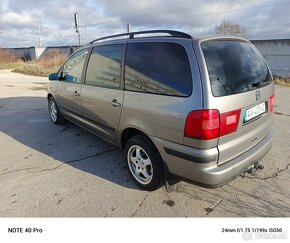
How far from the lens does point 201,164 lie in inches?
89.6

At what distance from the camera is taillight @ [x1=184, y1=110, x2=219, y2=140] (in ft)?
7.11

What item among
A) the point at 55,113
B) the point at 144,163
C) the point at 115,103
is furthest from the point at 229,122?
the point at 55,113

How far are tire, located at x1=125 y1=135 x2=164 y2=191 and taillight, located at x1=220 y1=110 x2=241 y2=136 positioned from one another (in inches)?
32.0

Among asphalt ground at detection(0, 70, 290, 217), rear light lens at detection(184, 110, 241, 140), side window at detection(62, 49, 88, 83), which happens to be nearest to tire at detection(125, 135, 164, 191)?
asphalt ground at detection(0, 70, 290, 217)

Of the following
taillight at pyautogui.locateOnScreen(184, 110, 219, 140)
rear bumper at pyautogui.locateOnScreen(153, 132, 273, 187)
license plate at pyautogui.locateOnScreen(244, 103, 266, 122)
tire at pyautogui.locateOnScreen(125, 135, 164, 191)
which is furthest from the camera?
tire at pyautogui.locateOnScreen(125, 135, 164, 191)

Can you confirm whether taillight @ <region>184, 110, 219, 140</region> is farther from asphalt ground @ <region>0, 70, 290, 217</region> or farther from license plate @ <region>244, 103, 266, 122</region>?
asphalt ground @ <region>0, 70, 290, 217</region>

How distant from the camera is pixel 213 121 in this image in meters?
2.19

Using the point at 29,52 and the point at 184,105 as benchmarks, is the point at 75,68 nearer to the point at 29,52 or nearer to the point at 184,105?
the point at 184,105

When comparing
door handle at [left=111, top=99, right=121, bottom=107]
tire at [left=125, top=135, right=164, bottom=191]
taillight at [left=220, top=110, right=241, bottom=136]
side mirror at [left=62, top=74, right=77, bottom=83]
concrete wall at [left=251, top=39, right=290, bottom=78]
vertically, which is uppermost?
concrete wall at [left=251, top=39, right=290, bottom=78]

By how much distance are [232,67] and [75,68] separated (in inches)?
115

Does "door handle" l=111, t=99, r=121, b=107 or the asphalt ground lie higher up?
"door handle" l=111, t=99, r=121, b=107
